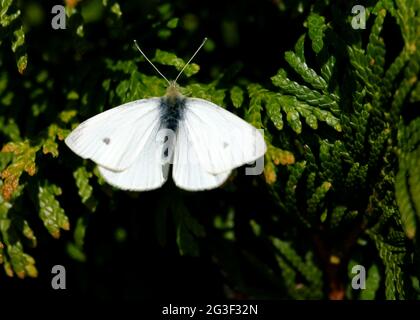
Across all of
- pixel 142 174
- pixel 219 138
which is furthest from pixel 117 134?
pixel 219 138

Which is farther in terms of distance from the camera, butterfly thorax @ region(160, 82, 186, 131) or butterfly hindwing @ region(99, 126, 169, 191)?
butterfly thorax @ region(160, 82, 186, 131)

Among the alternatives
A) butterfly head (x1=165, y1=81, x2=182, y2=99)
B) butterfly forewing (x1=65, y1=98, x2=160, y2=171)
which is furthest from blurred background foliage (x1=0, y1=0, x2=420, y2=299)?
butterfly forewing (x1=65, y1=98, x2=160, y2=171)

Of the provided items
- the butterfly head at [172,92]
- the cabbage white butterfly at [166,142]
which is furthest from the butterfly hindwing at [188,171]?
the butterfly head at [172,92]

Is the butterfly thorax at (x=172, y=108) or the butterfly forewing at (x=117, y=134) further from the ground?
the butterfly thorax at (x=172, y=108)

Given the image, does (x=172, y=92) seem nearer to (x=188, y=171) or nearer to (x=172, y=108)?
(x=172, y=108)

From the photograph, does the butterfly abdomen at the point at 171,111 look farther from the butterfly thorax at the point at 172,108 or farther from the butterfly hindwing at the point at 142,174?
the butterfly hindwing at the point at 142,174

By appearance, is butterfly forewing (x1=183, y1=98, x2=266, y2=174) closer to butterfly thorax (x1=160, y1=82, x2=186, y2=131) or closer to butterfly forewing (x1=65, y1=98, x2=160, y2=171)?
butterfly thorax (x1=160, y1=82, x2=186, y2=131)
